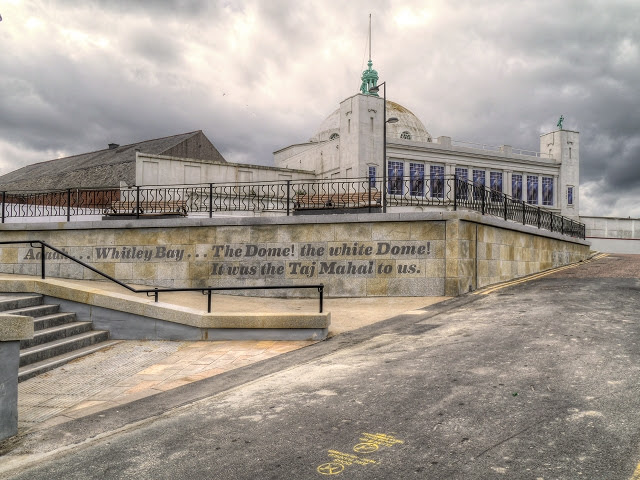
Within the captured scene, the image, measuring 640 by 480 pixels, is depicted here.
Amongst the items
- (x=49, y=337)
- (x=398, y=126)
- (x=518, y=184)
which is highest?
(x=398, y=126)

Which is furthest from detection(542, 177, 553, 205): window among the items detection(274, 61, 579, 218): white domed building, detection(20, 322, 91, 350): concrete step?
detection(20, 322, 91, 350): concrete step

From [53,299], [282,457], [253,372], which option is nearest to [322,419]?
[282,457]

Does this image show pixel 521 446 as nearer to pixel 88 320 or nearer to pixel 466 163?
pixel 88 320

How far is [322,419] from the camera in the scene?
5.02 m

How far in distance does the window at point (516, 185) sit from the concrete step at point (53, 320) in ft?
133

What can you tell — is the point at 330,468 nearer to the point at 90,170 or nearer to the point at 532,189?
the point at 90,170

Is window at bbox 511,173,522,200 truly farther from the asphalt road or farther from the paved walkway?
the asphalt road

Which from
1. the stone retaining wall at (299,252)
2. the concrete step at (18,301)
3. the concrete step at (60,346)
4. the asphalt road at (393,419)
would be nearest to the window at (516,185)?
the stone retaining wall at (299,252)

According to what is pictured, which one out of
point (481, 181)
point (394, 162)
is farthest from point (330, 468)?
point (481, 181)

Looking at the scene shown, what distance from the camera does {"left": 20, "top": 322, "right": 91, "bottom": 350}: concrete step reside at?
8324 mm

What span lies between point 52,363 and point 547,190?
45747mm

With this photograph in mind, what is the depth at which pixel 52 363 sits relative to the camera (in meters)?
7.88

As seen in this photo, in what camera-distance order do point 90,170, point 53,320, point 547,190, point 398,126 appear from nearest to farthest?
point 53,320 → point 90,170 → point 547,190 → point 398,126

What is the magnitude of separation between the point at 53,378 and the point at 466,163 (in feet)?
127
